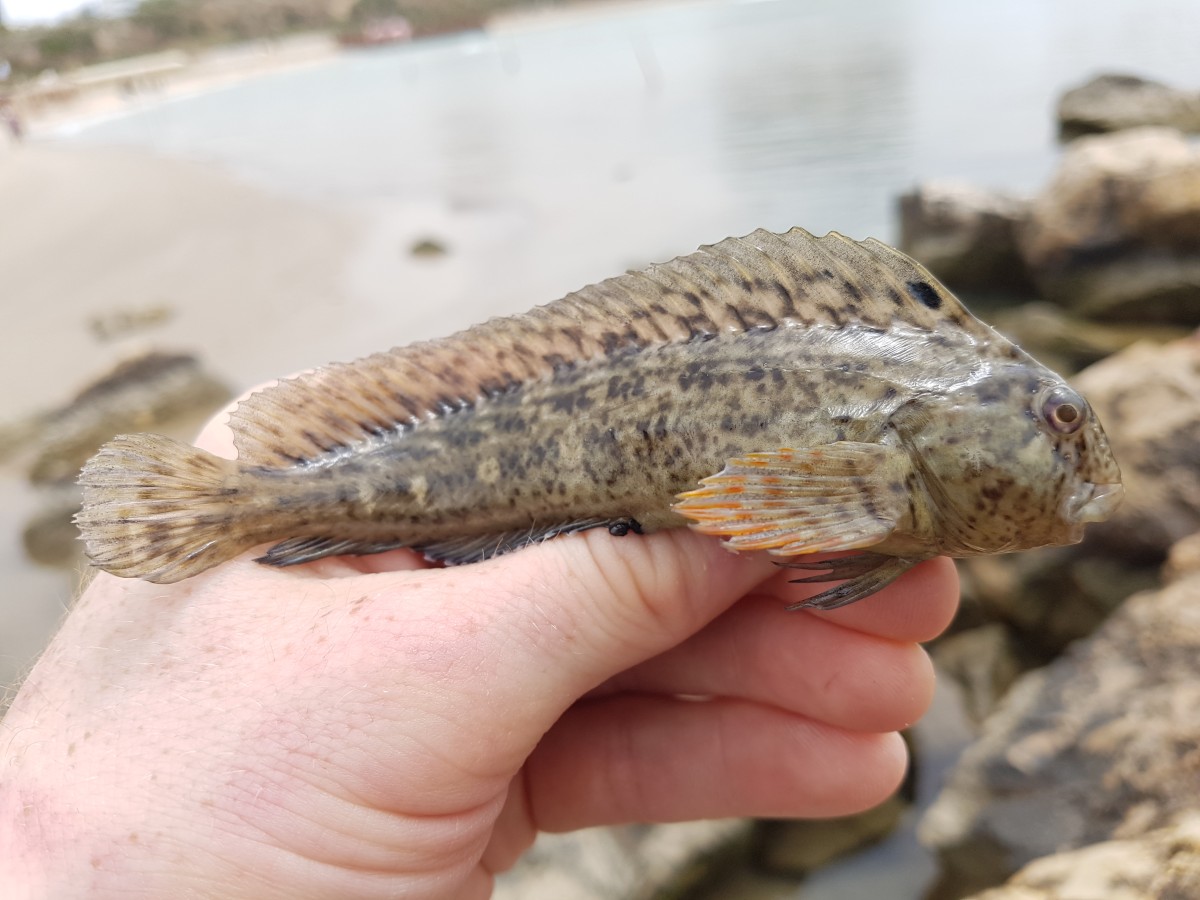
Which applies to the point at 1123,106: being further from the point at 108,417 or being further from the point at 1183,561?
the point at 108,417

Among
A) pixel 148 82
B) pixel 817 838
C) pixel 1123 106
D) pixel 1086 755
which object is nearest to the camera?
pixel 1086 755

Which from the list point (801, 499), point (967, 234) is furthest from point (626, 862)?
point (967, 234)

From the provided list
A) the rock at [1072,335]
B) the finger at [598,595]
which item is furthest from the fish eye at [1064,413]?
the rock at [1072,335]

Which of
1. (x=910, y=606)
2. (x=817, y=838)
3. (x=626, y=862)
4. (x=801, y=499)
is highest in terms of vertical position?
(x=801, y=499)

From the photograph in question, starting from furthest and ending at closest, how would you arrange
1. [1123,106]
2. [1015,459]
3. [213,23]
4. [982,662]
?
1. [213,23]
2. [1123,106]
3. [982,662]
4. [1015,459]

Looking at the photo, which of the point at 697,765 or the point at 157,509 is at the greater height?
the point at 157,509

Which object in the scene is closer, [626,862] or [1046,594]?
[626,862]

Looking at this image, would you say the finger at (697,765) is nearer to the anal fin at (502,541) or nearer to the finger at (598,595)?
the finger at (598,595)

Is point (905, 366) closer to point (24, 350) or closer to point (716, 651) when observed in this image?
point (716, 651)
